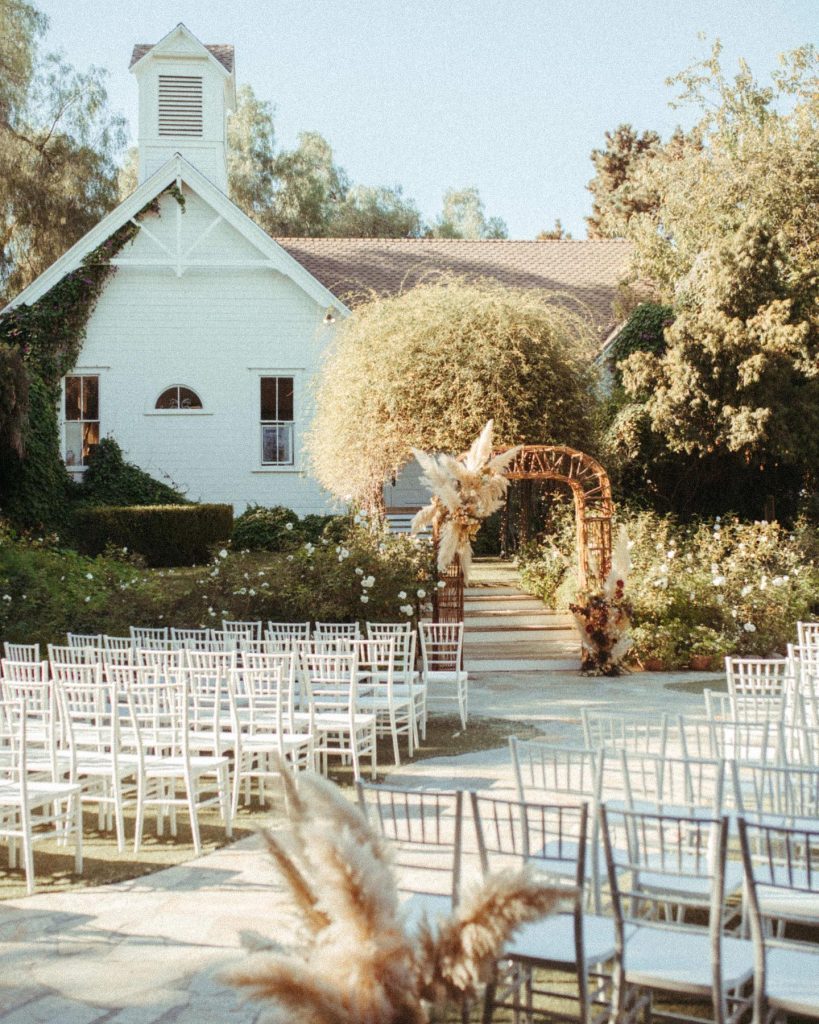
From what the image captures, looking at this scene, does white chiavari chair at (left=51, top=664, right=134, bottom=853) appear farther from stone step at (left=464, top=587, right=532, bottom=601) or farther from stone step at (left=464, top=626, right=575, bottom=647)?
stone step at (left=464, top=587, right=532, bottom=601)

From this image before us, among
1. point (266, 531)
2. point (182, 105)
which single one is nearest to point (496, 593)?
point (266, 531)

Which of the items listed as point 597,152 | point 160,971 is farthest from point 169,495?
point 597,152

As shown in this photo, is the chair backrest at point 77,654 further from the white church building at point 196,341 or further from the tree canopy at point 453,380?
the white church building at point 196,341

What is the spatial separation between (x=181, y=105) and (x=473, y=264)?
755cm

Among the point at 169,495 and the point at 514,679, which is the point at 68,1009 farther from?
the point at 169,495

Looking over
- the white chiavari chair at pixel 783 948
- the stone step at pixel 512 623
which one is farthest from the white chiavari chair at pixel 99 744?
the stone step at pixel 512 623

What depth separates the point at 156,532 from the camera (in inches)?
851

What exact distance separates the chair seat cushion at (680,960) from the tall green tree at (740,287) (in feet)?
54.5

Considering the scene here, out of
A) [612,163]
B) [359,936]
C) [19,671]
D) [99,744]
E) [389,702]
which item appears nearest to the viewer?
[359,936]

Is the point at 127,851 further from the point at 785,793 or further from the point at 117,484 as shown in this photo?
the point at 117,484

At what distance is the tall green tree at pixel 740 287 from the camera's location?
2041 centimetres

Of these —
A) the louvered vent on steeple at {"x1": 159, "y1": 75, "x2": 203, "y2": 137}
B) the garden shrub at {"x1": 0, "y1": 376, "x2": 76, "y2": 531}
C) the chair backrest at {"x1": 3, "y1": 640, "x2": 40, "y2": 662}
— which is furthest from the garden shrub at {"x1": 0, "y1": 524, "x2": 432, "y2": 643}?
the louvered vent on steeple at {"x1": 159, "y1": 75, "x2": 203, "y2": 137}

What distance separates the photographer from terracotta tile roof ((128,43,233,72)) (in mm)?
25062

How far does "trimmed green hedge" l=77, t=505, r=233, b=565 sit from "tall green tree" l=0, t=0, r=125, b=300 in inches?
512
